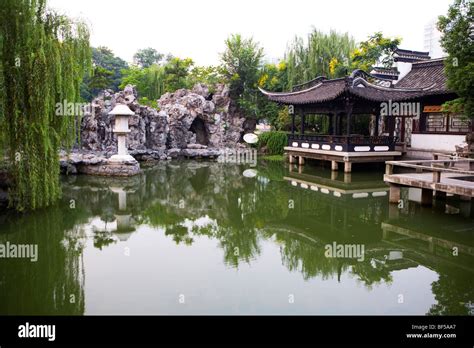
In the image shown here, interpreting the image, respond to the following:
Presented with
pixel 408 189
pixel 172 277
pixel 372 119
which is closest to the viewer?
pixel 172 277

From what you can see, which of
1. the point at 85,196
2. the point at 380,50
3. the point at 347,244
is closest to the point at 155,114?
the point at 85,196

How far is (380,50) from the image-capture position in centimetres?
2094

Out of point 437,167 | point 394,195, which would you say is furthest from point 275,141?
point 437,167

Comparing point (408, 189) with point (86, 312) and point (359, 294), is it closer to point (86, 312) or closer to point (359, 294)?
point (359, 294)

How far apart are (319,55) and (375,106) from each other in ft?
22.8

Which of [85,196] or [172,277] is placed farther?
[85,196]

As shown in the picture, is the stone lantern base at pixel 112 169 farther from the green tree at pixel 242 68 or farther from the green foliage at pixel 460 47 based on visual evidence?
the green tree at pixel 242 68

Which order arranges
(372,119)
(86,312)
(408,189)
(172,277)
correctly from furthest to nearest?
1. (372,119)
2. (408,189)
3. (172,277)
4. (86,312)

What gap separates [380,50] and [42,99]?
17.0 m

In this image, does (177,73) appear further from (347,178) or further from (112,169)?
(347,178)

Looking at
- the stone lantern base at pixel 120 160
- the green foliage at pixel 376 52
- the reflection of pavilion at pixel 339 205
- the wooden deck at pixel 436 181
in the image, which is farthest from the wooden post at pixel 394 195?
the green foliage at pixel 376 52

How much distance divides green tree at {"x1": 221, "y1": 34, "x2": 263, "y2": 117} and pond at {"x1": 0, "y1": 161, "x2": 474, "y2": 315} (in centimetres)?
1335

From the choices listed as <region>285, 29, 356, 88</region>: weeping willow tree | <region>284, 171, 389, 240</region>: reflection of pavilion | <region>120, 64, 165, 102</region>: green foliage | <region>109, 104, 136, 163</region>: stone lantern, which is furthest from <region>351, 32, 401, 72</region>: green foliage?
<region>120, 64, 165, 102</region>: green foliage
